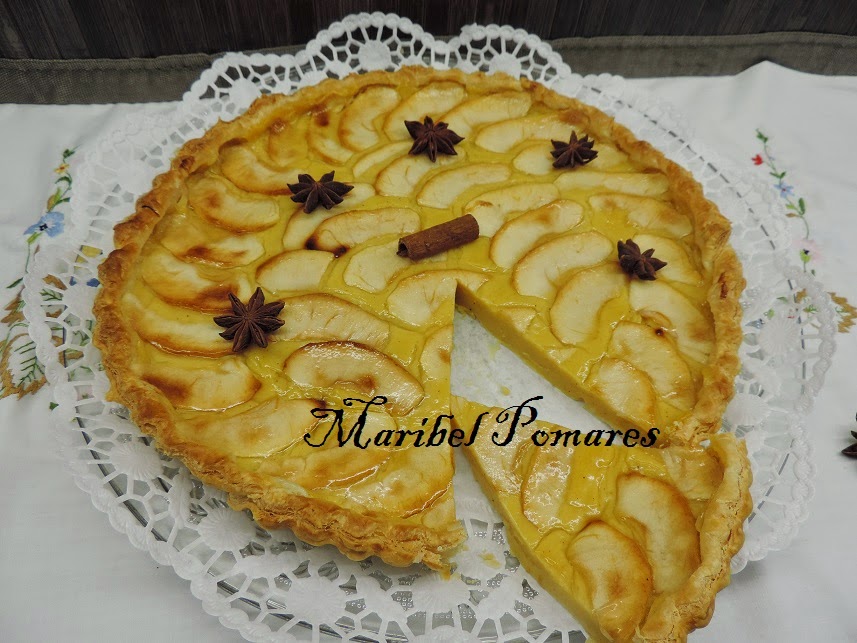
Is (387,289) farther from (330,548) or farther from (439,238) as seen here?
(330,548)

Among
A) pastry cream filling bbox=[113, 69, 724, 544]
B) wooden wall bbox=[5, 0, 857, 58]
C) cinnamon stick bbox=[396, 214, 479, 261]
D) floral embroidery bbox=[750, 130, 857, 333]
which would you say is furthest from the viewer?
wooden wall bbox=[5, 0, 857, 58]

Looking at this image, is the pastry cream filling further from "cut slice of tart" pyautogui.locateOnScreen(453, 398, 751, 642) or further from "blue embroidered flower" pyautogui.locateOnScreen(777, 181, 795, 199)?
"blue embroidered flower" pyautogui.locateOnScreen(777, 181, 795, 199)

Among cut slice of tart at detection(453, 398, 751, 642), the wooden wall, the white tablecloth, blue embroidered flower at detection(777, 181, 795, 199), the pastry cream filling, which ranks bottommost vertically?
the white tablecloth

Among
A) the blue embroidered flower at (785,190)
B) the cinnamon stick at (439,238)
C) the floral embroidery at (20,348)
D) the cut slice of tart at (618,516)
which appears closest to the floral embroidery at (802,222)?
the blue embroidered flower at (785,190)

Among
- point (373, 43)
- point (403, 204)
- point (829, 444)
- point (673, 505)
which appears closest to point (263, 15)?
point (373, 43)

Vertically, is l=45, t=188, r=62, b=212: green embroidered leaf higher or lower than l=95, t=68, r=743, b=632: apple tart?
lower

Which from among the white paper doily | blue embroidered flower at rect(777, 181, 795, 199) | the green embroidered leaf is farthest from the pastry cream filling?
blue embroidered flower at rect(777, 181, 795, 199)

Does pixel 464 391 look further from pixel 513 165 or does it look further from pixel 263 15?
pixel 263 15

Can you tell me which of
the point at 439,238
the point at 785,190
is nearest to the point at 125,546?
the point at 439,238
